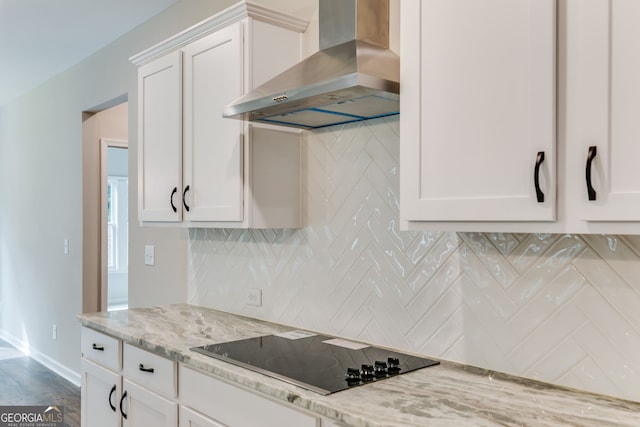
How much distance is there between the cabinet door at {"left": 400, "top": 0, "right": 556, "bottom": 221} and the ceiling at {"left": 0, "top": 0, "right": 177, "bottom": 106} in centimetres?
227

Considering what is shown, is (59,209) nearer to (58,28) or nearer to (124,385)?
(58,28)

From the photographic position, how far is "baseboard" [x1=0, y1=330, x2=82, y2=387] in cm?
456

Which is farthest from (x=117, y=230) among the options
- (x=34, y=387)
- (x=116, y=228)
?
(x=34, y=387)

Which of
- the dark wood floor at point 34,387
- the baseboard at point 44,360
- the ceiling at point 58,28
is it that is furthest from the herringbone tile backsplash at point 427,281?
the baseboard at point 44,360

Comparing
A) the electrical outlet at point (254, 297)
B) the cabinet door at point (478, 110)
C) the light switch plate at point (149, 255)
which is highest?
the cabinet door at point (478, 110)

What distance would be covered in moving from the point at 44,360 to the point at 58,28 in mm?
3131

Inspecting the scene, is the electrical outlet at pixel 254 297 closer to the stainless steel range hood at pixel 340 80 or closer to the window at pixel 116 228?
the stainless steel range hood at pixel 340 80

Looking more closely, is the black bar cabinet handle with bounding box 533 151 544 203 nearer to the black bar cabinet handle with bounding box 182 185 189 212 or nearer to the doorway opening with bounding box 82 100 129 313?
the black bar cabinet handle with bounding box 182 185 189 212

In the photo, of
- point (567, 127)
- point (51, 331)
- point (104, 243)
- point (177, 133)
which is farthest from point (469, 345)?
point (51, 331)

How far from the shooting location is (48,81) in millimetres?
5125

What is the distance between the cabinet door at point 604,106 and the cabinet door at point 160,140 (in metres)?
1.84

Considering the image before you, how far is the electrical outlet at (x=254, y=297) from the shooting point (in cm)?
261

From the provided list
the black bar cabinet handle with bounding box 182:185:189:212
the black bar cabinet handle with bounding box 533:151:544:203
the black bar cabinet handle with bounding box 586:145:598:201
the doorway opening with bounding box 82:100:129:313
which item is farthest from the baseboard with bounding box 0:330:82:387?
the black bar cabinet handle with bounding box 586:145:598:201

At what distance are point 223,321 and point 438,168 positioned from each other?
1.46 metres
